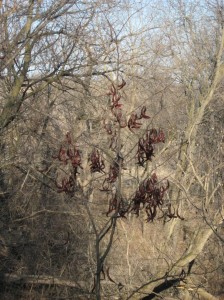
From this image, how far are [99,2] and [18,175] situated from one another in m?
3.50

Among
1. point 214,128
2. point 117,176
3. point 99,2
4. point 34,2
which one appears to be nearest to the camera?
point 117,176

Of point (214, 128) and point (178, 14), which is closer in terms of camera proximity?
point (214, 128)

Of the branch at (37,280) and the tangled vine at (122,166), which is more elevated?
the tangled vine at (122,166)

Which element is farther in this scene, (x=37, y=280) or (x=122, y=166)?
(x=37, y=280)

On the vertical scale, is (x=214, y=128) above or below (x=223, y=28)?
below

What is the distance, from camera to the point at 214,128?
12.7 metres

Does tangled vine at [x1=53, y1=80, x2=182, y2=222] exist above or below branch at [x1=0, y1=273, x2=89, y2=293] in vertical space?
above

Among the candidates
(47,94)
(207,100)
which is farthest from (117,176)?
(207,100)

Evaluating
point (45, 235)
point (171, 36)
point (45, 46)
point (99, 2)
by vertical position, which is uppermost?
point (171, 36)

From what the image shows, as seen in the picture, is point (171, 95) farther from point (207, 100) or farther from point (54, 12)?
point (54, 12)

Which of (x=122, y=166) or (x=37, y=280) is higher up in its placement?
(x=122, y=166)

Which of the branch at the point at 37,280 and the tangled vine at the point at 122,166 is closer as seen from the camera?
the tangled vine at the point at 122,166

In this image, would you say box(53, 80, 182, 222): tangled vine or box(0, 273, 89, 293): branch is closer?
box(53, 80, 182, 222): tangled vine

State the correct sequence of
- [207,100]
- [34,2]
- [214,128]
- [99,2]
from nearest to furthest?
[34,2]
[99,2]
[214,128]
[207,100]
